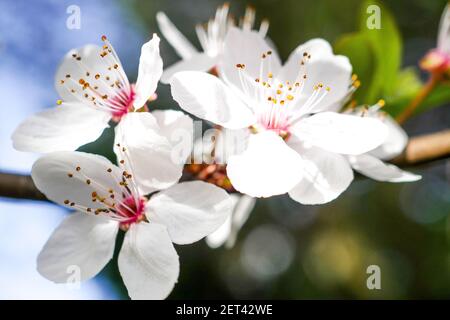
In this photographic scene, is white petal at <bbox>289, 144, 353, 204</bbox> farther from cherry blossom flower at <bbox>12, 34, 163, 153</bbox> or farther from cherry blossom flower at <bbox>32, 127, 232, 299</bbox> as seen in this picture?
cherry blossom flower at <bbox>12, 34, 163, 153</bbox>

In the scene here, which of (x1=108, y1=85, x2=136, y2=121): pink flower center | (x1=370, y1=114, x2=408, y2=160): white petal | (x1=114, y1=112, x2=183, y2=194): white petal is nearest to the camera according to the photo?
(x1=114, y1=112, x2=183, y2=194): white petal

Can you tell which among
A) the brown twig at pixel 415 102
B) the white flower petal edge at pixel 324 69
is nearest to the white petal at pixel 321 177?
the white flower petal edge at pixel 324 69

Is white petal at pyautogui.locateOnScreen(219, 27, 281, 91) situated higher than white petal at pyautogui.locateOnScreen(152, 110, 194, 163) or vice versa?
white petal at pyautogui.locateOnScreen(219, 27, 281, 91)

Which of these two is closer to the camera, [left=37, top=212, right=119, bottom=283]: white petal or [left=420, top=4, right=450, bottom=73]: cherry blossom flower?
[left=37, top=212, right=119, bottom=283]: white petal

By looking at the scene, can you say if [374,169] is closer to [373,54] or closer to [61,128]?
[373,54]

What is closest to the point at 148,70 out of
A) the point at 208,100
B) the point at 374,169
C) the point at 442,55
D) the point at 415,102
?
the point at 208,100

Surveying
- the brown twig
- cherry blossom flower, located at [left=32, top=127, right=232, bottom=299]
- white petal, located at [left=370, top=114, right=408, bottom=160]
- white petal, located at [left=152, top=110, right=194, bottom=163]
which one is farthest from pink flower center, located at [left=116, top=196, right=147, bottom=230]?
the brown twig
